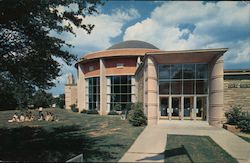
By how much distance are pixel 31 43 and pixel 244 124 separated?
15.5m

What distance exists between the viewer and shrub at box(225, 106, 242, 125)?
16.6 metres

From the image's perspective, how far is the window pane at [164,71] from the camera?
2117 cm

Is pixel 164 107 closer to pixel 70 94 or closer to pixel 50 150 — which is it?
pixel 50 150

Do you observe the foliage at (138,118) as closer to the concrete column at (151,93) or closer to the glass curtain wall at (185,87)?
the concrete column at (151,93)

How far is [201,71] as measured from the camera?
20.5 meters

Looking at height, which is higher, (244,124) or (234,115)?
(234,115)

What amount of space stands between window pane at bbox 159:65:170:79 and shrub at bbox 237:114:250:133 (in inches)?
303

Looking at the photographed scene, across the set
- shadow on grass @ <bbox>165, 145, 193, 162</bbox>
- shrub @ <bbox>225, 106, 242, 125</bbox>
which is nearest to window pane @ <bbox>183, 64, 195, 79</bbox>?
shrub @ <bbox>225, 106, 242, 125</bbox>

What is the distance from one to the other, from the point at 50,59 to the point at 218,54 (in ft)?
45.7

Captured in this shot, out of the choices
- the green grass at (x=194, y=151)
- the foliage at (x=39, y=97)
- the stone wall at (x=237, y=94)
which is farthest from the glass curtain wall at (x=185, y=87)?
the foliage at (x=39, y=97)

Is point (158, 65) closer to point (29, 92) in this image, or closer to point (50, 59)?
point (50, 59)

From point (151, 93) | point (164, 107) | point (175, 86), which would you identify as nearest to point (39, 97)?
point (151, 93)

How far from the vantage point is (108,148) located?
34.4ft

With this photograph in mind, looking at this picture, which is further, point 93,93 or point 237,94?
point 93,93
